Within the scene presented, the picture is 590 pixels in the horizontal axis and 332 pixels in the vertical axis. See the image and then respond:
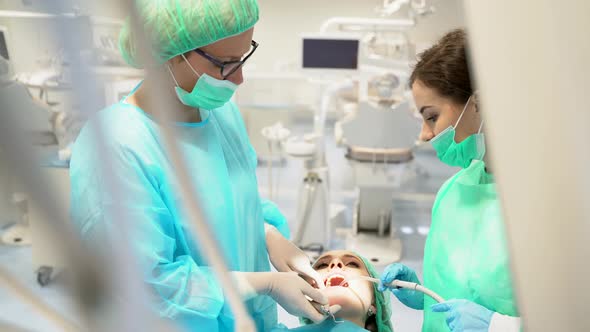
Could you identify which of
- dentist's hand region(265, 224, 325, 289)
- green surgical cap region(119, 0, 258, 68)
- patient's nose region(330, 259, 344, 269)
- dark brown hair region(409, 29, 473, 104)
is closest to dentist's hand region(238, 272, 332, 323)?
dentist's hand region(265, 224, 325, 289)

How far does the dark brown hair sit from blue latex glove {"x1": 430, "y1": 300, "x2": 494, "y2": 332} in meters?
0.50

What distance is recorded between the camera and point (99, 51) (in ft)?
1.39

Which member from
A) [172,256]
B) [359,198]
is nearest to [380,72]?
[359,198]

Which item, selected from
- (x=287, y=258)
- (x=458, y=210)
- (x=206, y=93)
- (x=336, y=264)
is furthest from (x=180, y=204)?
(x=336, y=264)

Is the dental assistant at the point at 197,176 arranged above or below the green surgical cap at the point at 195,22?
below

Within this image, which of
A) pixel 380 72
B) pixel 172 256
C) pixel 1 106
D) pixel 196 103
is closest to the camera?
pixel 1 106

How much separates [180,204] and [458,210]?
2.36 feet

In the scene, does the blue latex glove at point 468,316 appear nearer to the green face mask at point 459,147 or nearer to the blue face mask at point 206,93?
the green face mask at point 459,147

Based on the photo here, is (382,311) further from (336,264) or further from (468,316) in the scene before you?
(468,316)

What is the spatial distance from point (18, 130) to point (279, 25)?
6559 millimetres

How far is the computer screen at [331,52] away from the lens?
3211 mm

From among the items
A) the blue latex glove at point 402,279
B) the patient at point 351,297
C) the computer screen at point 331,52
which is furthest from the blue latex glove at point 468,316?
the computer screen at point 331,52

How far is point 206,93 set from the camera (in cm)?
110

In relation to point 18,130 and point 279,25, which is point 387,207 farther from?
point 279,25
